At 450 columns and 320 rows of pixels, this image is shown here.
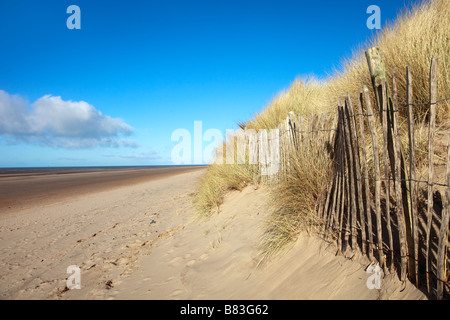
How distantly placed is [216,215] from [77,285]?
8.32 feet

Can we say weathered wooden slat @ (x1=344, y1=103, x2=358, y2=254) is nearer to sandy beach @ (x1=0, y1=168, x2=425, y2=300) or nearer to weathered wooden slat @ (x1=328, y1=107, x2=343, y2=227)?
weathered wooden slat @ (x1=328, y1=107, x2=343, y2=227)

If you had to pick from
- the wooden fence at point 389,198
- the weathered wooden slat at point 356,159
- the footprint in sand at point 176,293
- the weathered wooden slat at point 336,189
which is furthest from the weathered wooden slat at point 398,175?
the footprint in sand at point 176,293

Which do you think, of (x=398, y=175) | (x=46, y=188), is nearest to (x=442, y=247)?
(x=398, y=175)

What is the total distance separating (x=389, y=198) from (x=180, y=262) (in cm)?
272

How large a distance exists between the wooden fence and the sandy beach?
0.62 ft

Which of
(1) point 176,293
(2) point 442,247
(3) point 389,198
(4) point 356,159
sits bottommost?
(1) point 176,293

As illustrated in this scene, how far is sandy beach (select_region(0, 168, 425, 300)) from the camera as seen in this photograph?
7.57ft

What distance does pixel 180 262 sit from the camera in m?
3.57

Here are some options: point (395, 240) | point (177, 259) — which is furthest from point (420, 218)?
point (177, 259)

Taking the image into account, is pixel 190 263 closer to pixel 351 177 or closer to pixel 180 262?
pixel 180 262

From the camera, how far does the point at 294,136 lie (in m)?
4.14

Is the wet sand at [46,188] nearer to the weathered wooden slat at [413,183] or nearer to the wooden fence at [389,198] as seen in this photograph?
the wooden fence at [389,198]

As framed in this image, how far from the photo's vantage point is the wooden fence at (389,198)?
1766 millimetres

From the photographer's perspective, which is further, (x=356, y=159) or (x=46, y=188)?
(x=46, y=188)
